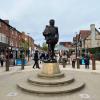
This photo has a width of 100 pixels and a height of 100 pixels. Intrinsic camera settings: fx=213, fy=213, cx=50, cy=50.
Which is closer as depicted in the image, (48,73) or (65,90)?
(65,90)

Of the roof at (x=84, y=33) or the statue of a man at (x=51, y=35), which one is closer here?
the statue of a man at (x=51, y=35)

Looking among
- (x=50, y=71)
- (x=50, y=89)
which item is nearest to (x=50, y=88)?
(x=50, y=89)

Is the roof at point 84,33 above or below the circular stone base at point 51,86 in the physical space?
above

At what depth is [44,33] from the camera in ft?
39.6

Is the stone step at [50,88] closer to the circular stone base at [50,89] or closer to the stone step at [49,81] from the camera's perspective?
the circular stone base at [50,89]

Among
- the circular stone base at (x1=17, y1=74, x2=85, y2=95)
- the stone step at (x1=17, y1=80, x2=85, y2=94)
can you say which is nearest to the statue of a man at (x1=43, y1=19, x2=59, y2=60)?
the circular stone base at (x1=17, y1=74, x2=85, y2=95)

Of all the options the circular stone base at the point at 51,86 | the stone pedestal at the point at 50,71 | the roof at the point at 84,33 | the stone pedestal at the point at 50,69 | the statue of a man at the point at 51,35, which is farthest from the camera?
the roof at the point at 84,33

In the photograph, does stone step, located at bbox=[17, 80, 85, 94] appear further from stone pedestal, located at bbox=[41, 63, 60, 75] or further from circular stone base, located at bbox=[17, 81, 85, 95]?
stone pedestal, located at bbox=[41, 63, 60, 75]

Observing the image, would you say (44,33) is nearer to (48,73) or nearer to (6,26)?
(48,73)

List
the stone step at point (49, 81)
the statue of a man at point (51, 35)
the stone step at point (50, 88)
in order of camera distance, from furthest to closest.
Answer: the statue of a man at point (51, 35), the stone step at point (49, 81), the stone step at point (50, 88)

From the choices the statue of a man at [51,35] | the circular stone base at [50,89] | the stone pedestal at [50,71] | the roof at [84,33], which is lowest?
the circular stone base at [50,89]

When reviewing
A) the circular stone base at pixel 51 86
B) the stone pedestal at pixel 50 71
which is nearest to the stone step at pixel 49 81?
the circular stone base at pixel 51 86

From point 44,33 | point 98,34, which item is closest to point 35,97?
point 44,33

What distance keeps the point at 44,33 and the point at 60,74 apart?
254 cm
